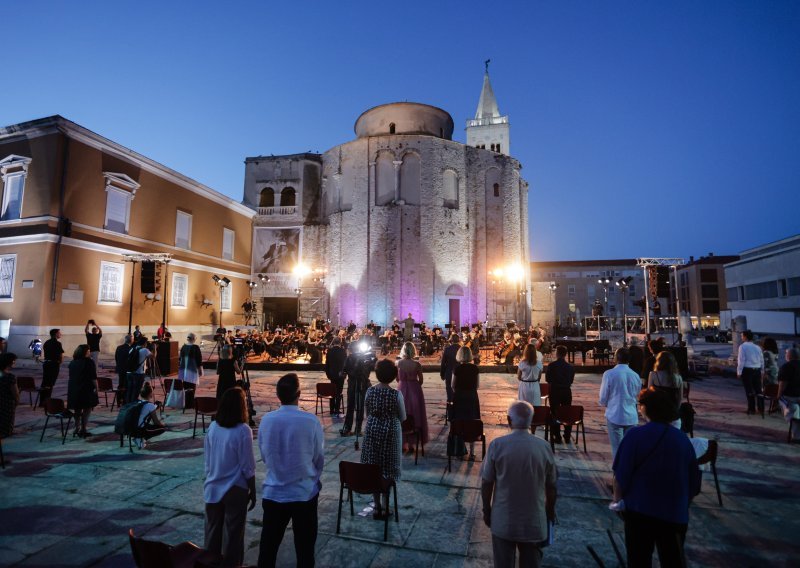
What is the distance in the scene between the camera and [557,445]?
6402 millimetres

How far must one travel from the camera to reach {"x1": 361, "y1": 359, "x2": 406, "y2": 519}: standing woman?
13.2ft

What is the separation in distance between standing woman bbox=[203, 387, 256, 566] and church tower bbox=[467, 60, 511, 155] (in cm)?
4007

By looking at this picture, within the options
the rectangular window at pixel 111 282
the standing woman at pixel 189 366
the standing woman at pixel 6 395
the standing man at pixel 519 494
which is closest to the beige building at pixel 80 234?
the rectangular window at pixel 111 282

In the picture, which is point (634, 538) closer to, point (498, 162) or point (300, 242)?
point (300, 242)

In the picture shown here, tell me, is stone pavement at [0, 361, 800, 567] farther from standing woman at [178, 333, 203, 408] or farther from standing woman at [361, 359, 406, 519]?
standing woman at [178, 333, 203, 408]

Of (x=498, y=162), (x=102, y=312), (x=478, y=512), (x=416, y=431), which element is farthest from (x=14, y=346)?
(x=498, y=162)

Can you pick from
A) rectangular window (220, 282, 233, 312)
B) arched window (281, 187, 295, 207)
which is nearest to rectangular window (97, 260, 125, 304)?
rectangular window (220, 282, 233, 312)

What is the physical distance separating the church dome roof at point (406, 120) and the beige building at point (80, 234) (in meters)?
14.2

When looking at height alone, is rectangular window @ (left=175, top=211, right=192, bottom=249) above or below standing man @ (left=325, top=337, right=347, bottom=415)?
above

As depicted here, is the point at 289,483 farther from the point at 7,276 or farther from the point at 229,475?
the point at 7,276

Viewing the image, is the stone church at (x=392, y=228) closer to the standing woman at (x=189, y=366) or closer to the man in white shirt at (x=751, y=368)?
the standing woman at (x=189, y=366)

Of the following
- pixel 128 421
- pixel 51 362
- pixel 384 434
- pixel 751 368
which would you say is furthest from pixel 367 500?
pixel 751 368

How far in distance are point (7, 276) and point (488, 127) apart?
37.3 m

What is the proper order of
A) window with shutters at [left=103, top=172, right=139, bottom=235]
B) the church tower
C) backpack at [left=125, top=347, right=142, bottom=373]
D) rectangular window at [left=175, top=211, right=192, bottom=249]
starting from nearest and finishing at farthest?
backpack at [left=125, top=347, right=142, bottom=373] < window with shutters at [left=103, top=172, right=139, bottom=235] < rectangular window at [left=175, top=211, right=192, bottom=249] < the church tower
